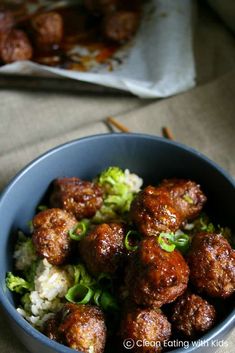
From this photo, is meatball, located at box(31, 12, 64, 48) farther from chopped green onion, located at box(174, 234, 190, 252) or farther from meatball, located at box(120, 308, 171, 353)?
meatball, located at box(120, 308, 171, 353)

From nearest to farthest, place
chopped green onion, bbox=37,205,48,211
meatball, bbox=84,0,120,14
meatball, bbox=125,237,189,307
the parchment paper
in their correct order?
meatball, bbox=125,237,189,307, chopped green onion, bbox=37,205,48,211, the parchment paper, meatball, bbox=84,0,120,14

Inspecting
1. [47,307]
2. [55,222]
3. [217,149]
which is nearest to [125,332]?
[47,307]

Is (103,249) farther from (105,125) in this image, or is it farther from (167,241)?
(105,125)

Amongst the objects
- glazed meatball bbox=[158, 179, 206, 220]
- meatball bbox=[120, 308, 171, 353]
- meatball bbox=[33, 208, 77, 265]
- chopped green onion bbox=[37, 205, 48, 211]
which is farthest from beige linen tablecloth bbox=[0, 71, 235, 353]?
meatball bbox=[120, 308, 171, 353]

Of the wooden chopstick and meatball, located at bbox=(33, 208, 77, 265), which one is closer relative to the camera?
meatball, located at bbox=(33, 208, 77, 265)

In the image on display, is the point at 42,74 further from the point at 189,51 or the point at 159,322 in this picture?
the point at 159,322

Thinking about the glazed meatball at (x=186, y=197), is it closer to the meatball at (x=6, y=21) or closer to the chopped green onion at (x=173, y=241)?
the chopped green onion at (x=173, y=241)

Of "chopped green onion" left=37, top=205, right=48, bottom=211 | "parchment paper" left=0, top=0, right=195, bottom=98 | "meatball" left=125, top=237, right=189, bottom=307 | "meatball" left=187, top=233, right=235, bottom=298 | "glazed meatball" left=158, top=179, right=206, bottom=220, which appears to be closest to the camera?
"meatball" left=125, top=237, right=189, bottom=307
